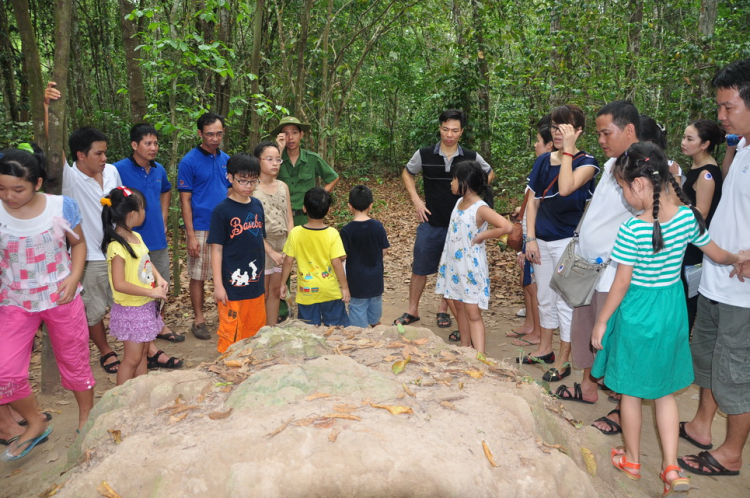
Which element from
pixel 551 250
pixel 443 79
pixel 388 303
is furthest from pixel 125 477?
pixel 443 79

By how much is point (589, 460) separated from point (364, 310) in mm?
2419

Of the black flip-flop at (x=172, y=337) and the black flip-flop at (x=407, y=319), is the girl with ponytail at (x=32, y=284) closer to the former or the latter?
the black flip-flop at (x=172, y=337)

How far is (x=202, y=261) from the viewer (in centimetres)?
543

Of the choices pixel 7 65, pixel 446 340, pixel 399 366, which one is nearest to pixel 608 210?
pixel 399 366

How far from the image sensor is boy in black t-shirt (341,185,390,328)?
4.62 m

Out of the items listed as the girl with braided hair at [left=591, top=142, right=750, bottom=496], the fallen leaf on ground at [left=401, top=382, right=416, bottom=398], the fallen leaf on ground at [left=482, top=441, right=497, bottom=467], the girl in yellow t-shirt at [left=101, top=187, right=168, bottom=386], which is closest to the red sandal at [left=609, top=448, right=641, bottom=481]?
the girl with braided hair at [left=591, top=142, right=750, bottom=496]

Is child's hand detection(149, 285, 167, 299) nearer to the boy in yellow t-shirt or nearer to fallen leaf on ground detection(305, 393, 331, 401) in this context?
the boy in yellow t-shirt

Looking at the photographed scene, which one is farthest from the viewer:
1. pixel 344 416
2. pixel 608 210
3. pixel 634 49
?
pixel 634 49

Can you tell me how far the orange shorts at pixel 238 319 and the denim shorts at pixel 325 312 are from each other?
40 cm

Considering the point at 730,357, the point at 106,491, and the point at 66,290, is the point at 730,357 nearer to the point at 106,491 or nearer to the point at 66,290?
the point at 106,491

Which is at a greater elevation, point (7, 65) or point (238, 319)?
point (7, 65)

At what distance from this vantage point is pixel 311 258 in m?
4.53

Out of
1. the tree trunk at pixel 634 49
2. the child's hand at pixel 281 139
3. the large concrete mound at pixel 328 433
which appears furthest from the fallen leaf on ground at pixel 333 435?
the tree trunk at pixel 634 49

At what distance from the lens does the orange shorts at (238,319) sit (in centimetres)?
429
